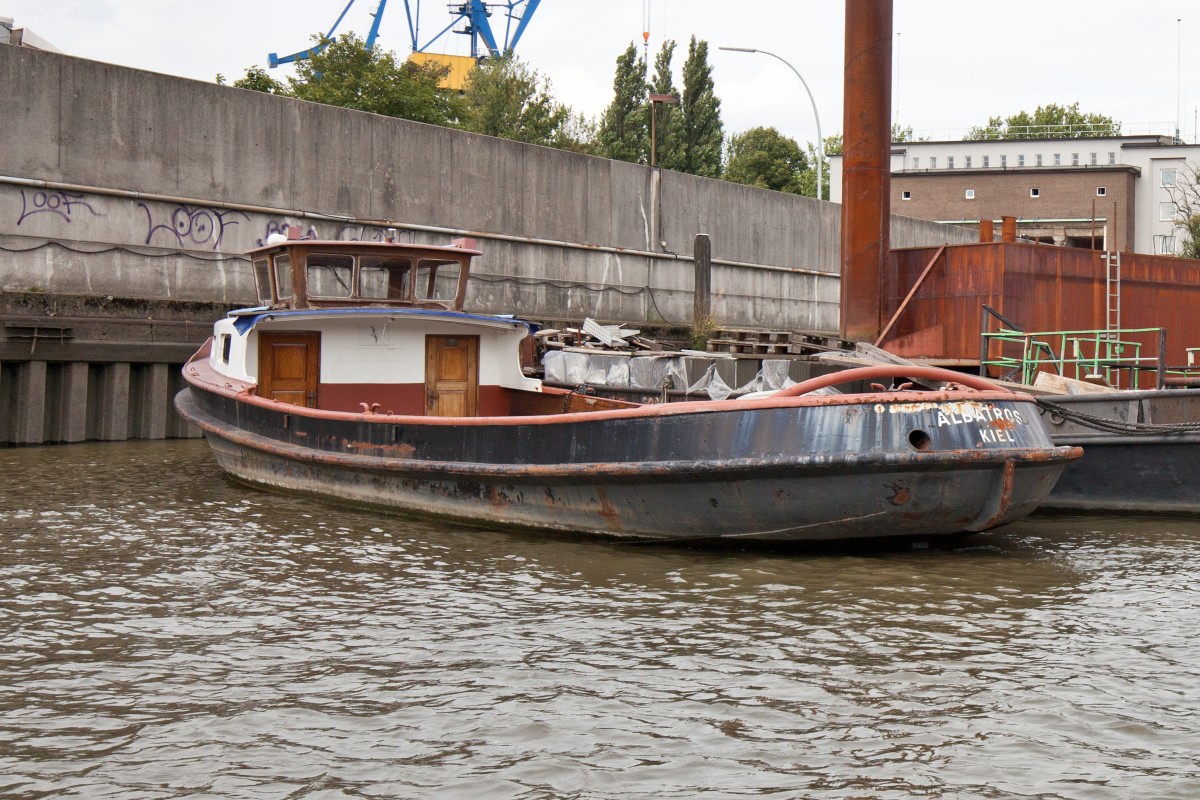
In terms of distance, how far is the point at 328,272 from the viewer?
37.7ft

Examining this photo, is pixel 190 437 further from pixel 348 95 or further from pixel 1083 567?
pixel 348 95

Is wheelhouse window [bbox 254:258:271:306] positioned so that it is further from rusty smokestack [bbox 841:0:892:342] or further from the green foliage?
the green foliage

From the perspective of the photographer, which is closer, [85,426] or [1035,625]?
[1035,625]

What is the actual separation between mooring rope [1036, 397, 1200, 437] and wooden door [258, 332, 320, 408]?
21.8 ft

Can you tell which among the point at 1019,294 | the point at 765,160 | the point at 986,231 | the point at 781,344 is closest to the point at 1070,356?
the point at 1019,294

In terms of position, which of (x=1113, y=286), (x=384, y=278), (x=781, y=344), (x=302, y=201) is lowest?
(x=781, y=344)

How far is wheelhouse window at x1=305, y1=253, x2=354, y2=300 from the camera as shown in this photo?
11.3m

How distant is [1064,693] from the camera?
514 cm

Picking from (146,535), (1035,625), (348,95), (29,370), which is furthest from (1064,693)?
(348,95)

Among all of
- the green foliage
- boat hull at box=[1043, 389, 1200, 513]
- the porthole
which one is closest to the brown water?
the porthole

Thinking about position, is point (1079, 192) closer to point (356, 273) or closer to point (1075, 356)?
point (1075, 356)

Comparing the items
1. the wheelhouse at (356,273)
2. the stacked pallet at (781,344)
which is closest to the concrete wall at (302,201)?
the wheelhouse at (356,273)

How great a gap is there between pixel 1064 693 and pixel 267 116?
15.1 meters

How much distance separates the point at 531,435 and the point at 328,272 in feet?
12.6
